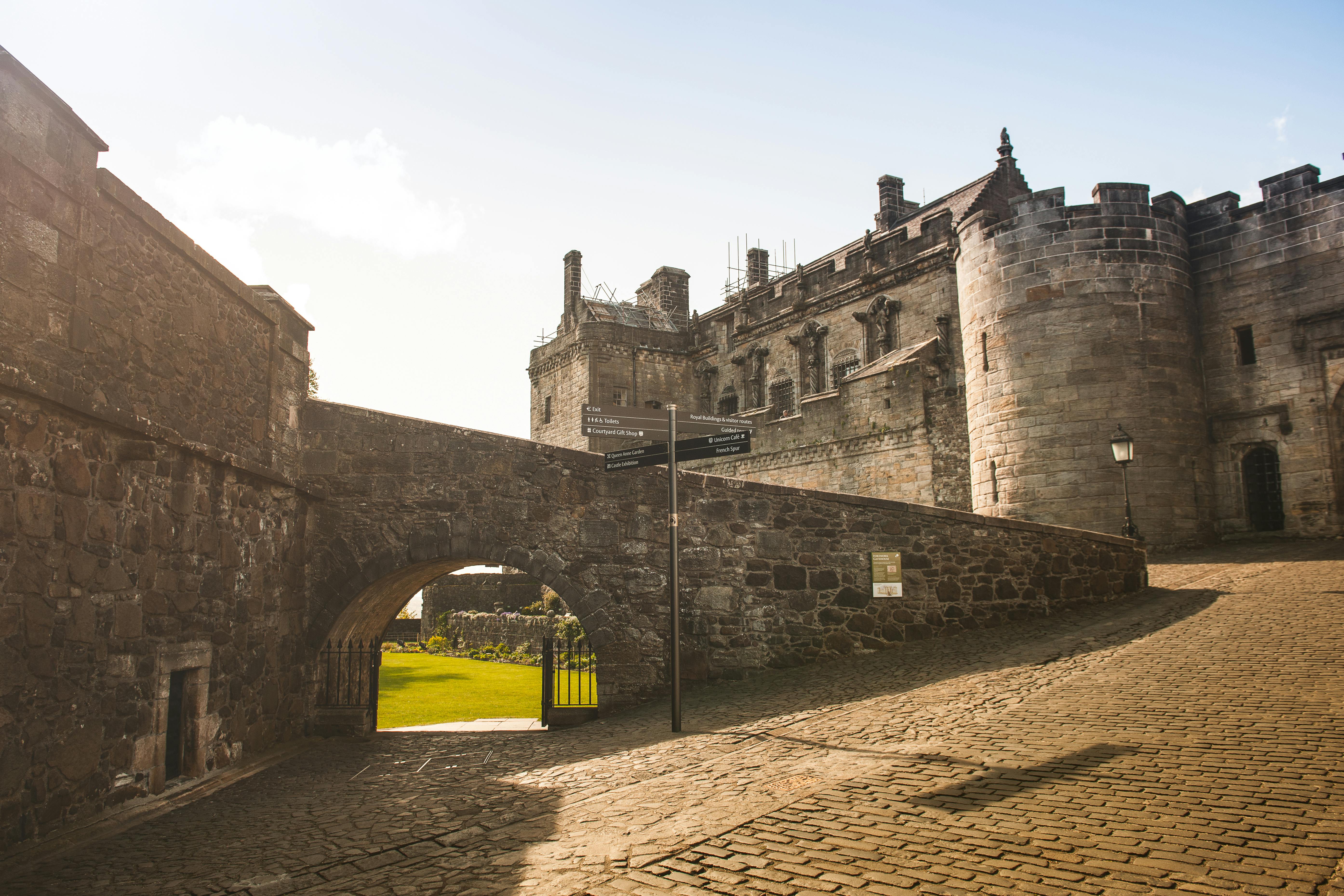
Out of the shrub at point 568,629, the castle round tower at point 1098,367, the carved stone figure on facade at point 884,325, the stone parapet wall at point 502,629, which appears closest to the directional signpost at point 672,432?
the castle round tower at point 1098,367

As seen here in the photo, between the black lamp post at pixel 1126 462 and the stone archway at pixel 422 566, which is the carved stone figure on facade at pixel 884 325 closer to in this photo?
the black lamp post at pixel 1126 462

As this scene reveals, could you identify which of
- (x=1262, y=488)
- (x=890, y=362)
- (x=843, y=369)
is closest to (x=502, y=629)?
(x=890, y=362)

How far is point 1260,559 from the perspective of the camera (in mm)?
14062

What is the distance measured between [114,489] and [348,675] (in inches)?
189

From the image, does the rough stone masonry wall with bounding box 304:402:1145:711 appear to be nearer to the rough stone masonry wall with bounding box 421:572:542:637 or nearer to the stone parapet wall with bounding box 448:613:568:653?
the stone parapet wall with bounding box 448:613:568:653

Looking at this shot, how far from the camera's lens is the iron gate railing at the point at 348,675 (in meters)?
10.4

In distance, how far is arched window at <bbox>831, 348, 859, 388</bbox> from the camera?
29.8 metres

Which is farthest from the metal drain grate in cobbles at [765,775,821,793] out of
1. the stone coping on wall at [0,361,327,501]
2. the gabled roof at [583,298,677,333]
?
the gabled roof at [583,298,677,333]

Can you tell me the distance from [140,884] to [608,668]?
5.76m

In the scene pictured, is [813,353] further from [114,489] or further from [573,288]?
[114,489]


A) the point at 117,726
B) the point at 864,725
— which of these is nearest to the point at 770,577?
the point at 864,725

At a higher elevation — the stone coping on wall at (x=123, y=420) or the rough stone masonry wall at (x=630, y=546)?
the stone coping on wall at (x=123, y=420)

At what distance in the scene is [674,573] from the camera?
860cm

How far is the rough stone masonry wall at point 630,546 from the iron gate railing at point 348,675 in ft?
0.93
